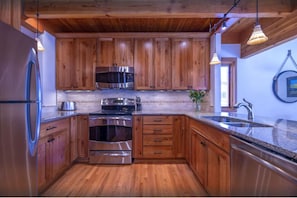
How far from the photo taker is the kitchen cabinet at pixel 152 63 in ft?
14.3

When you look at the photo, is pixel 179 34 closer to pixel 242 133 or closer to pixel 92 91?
pixel 92 91

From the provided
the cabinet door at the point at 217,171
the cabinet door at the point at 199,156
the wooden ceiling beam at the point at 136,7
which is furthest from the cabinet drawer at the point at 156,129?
the wooden ceiling beam at the point at 136,7

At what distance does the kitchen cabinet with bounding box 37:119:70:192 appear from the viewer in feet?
8.40

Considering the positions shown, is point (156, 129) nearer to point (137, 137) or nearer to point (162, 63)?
point (137, 137)

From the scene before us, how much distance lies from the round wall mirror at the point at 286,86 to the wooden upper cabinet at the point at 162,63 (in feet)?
8.49

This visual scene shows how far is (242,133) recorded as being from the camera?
60.5 inches

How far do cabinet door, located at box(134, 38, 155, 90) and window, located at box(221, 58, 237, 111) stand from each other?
70.4 inches

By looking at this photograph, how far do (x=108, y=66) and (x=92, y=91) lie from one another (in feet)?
2.20

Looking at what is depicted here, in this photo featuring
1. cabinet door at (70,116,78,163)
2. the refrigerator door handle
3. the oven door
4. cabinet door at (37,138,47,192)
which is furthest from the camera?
the oven door

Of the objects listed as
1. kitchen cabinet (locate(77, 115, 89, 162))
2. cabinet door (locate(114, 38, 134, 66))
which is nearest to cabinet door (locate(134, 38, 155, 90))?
cabinet door (locate(114, 38, 134, 66))

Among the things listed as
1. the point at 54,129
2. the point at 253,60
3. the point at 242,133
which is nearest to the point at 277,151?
the point at 242,133

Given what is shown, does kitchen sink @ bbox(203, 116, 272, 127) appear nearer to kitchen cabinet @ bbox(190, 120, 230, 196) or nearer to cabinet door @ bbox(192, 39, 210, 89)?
kitchen cabinet @ bbox(190, 120, 230, 196)

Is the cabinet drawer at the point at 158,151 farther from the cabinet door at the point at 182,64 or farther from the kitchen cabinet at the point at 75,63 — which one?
the kitchen cabinet at the point at 75,63

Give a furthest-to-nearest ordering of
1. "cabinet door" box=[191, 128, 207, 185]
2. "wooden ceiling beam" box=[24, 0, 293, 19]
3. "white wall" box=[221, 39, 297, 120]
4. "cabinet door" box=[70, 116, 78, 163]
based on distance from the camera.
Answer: "white wall" box=[221, 39, 297, 120], "cabinet door" box=[70, 116, 78, 163], "wooden ceiling beam" box=[24, 0, 293, 19], "cabinet door" box=[191, 128, 207, 185]
